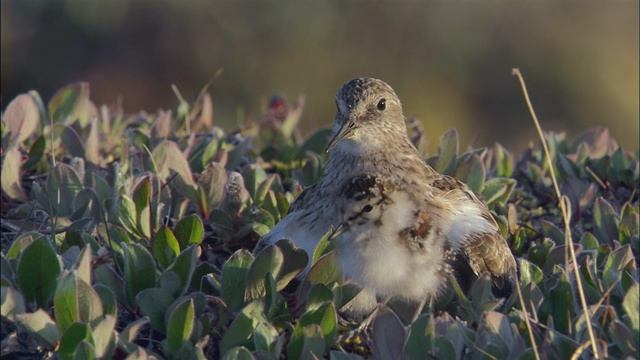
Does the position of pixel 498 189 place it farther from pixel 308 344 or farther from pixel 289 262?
pixel 308 344

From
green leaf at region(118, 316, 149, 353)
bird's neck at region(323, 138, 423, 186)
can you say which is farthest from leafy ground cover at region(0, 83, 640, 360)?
bird's neck at region(323, 138, 423, 186)

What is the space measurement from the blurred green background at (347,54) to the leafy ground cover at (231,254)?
24.1 feet

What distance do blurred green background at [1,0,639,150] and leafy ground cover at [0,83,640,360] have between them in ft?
24.1

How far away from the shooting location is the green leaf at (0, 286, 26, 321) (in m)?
4.23

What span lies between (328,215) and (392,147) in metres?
0.64

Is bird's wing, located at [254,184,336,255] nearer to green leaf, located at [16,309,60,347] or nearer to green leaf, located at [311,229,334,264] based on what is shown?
green leaf, located at [311,229,334,264]

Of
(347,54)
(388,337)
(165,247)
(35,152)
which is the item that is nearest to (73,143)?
(35,152)

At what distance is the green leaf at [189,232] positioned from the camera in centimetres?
497

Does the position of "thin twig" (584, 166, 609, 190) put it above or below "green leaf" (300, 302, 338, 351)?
above

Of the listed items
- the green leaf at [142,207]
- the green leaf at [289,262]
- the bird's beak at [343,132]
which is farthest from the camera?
the bird's beak at [343,132]

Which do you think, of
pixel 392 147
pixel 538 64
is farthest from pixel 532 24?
pixel 392 147

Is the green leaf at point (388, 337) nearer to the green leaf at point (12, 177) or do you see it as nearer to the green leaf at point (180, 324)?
the green leaf at point (180, 324)

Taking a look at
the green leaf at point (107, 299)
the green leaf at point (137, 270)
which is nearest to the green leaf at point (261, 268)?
the green leaf at point (137, 270)

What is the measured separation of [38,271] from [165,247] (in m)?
0.58
